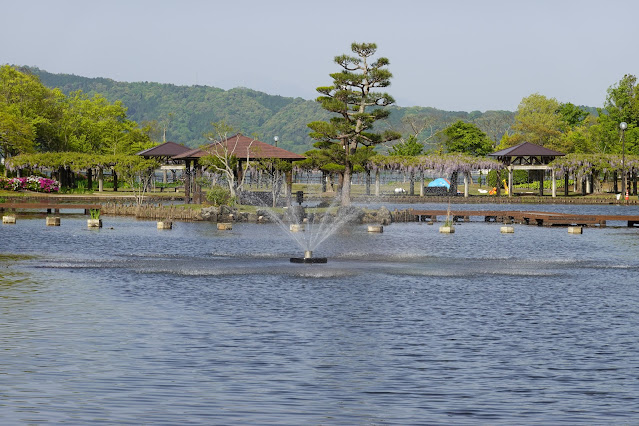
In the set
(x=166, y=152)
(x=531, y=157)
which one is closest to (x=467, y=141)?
(x=531, y=157)

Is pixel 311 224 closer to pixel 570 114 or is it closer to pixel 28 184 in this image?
pixel 28 184

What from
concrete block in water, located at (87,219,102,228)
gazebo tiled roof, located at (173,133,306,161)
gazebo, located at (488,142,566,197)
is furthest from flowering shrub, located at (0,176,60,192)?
gazebo, located at (488,142,566,197)

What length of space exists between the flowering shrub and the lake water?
168 ft

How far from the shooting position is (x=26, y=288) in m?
21.9

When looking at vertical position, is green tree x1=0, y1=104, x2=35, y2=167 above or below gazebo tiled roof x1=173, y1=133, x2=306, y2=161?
above

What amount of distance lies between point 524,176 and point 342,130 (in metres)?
62.0

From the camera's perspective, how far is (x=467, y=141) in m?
118

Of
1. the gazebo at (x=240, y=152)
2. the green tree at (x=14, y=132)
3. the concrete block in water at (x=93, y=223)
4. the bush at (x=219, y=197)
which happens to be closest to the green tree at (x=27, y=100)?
the green tree at (x=14, y=132)

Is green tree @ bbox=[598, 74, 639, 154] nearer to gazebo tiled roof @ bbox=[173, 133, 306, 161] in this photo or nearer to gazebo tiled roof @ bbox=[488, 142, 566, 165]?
gazebo tiled roof @ bbox=[488, 142, 566, 165]

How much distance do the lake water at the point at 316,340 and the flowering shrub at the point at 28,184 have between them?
51291 millimetres

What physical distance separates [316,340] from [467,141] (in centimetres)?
10456

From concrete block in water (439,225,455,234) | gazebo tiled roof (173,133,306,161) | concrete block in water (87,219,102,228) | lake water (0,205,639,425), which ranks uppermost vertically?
gazebo tiled roof (173,133,306,161)

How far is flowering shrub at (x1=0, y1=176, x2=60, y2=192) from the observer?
79.9 meters

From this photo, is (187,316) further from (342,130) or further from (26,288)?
(342,130)
